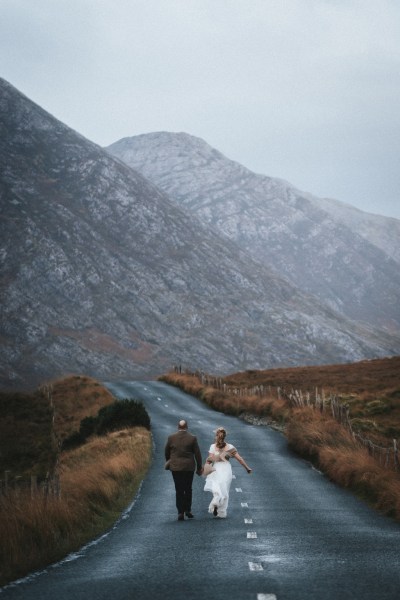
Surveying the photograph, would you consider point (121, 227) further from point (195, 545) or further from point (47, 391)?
point (195, 545)

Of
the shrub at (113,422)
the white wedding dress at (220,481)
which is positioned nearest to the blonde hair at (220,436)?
the white wedding dress at (220,481)

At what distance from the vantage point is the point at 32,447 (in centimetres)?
5028

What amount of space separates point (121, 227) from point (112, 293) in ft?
98.6

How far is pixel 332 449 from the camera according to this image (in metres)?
28.4

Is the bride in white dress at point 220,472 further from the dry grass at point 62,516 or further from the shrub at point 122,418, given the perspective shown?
the shrub at point 122,418

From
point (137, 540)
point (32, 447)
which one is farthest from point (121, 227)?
point (137, 540)

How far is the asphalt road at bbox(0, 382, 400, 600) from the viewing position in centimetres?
920

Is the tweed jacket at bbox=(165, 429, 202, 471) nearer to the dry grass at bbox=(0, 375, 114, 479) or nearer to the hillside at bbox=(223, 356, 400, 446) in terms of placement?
the hillside at bbox=(223, 356, 400, 446)

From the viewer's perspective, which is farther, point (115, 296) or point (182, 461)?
point (115, 296)

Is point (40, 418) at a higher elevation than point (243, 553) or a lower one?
lower

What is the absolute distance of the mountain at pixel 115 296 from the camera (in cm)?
13925

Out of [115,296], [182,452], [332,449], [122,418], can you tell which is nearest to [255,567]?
[182,452]

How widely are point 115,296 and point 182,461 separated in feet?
475

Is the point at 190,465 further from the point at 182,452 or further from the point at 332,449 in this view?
the point at 332,449
